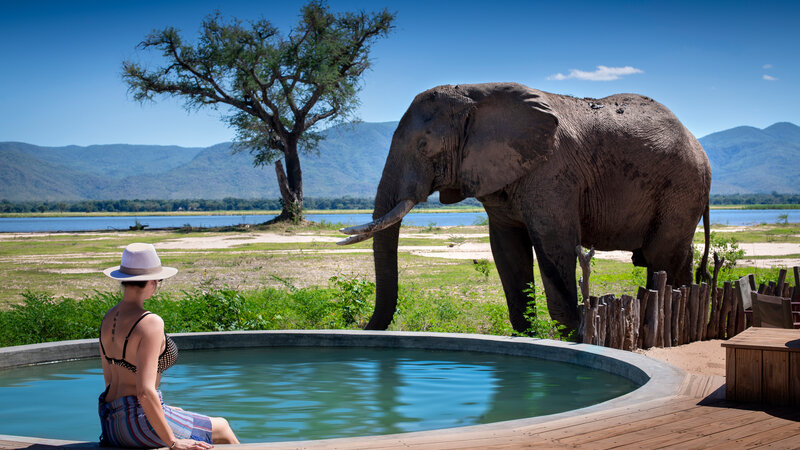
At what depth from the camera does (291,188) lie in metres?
42.7

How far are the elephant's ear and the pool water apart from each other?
2537 mm

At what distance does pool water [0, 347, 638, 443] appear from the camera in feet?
21.3

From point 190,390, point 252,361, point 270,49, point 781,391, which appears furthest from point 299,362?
point 270,49

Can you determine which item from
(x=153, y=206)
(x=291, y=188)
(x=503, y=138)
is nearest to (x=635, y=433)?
(x=503, y=138)

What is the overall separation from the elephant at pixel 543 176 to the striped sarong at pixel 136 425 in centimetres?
524

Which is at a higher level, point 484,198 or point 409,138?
point 409,138

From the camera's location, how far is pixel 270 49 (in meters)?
41.3

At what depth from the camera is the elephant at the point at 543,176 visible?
1013 centimetres

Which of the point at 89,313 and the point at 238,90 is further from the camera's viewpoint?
the point at 238,90

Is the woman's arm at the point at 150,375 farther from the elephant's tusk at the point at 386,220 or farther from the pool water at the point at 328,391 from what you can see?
the elephant's tusk at the point at 386,220

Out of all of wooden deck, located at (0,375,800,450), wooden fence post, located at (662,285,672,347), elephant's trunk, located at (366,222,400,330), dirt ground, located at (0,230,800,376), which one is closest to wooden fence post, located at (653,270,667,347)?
wooden fence post, located at (662,285,672,347)

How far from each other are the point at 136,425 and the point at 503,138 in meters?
6.76

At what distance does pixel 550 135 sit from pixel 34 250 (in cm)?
2578

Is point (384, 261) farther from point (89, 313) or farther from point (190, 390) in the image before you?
point (89, 313)
